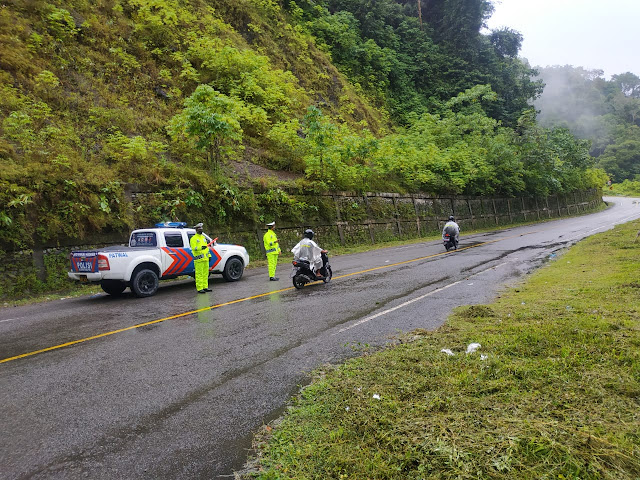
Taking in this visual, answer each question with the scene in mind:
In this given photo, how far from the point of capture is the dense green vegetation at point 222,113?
44.2ft

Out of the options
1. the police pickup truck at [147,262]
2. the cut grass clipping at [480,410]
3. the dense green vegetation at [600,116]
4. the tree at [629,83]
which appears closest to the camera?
the cut grass clipping at [480,410]

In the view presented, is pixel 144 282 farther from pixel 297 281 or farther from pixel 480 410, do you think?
pixel 480 410

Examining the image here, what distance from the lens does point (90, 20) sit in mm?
20781

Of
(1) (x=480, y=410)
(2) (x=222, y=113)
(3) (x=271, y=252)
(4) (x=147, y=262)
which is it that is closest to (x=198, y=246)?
(4) (x=147, y=262)

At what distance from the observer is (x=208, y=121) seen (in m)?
16.0

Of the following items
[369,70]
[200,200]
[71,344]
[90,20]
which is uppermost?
[369,70]

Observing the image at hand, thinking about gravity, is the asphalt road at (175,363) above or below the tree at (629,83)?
below

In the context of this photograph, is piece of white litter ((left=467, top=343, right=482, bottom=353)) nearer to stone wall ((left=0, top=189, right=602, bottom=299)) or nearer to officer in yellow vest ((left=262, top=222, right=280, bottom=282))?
officer in yellow vest ((left=262, top=222, right=280, bottom=282))

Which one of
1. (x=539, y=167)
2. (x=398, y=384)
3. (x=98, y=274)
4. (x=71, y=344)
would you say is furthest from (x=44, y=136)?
(x=539, y=167)

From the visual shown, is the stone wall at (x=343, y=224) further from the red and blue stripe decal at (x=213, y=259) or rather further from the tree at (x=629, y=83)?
the tree at (x=629, y=83)

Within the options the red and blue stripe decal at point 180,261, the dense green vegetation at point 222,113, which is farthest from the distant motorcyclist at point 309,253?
the dense green vegetation at point 222,113

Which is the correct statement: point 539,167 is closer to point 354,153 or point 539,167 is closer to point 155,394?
point 354,153

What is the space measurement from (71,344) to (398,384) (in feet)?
17.3

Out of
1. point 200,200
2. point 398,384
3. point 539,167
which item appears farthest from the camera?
point 539,167
